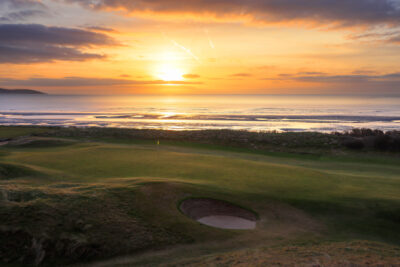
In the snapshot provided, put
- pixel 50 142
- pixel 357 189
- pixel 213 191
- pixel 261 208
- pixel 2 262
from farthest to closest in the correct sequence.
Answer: pixel 50 142
pixel 357 189
pixel 213 191
pixel 261 208
pixel 2 262

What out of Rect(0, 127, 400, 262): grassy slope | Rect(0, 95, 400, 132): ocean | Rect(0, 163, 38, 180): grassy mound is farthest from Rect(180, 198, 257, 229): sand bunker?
Rect(0, 95, 400, 132): ocean

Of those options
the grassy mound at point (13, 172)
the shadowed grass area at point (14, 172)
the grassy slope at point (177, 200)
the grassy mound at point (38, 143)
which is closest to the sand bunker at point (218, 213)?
the grassy slope at point (177, 200)

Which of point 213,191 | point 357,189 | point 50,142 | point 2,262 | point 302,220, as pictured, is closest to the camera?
point 2,262

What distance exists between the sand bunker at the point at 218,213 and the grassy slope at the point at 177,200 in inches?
17.4

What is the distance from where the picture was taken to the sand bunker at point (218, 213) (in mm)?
12376

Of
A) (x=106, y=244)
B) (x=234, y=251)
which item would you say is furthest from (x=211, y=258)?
(x=106, y=244)

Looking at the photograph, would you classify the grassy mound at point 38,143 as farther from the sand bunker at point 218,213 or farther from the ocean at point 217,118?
the ocean at point 217,118

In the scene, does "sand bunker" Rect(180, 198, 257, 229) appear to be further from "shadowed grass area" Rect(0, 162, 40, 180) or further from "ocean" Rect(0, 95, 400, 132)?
"ocean" Rect(0, 95, 400, 132)

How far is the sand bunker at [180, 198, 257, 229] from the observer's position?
12.4 m

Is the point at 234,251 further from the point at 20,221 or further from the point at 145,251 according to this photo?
the point at 20,221

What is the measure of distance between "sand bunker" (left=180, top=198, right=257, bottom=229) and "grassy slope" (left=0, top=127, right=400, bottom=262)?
44 cm

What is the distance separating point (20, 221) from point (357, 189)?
593 inches

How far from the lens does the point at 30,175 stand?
16609 mm

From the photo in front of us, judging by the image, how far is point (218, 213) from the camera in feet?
43.3
